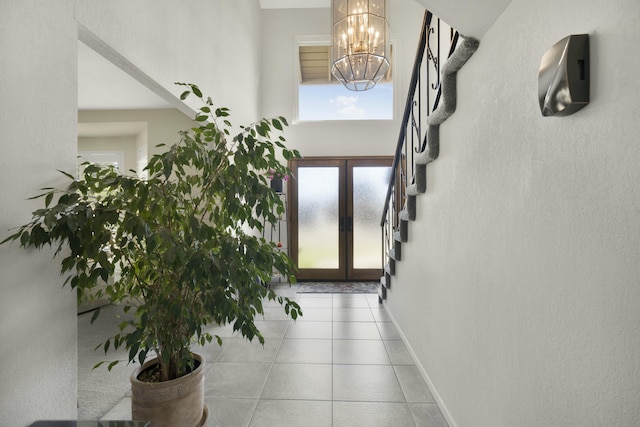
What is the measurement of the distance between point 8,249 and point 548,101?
194 cm

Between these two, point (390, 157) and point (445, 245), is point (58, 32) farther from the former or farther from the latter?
point (390, 157)

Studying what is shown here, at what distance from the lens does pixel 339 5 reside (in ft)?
11.4

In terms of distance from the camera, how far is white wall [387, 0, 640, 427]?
0.76m

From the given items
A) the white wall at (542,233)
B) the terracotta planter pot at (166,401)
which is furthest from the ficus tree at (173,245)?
the white wall at (542,233)

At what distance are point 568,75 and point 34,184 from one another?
75.9 inches

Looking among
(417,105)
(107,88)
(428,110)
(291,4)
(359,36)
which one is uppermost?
(291,4)

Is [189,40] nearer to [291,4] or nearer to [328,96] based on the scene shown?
[328,96]

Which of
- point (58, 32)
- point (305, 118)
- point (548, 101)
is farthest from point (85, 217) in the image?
point (305, 118)

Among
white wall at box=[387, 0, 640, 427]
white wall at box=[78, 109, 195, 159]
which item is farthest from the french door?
white wall at box=[387, 0, 640, 427]

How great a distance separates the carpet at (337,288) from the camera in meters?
5.15

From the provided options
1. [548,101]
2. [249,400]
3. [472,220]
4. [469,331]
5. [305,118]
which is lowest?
[249,400]

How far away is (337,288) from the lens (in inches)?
212

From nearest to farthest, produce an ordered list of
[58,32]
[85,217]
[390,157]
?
[85,217]
[58,32]
[390,157]

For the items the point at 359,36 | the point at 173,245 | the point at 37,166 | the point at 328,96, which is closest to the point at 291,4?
the point at 328,96
